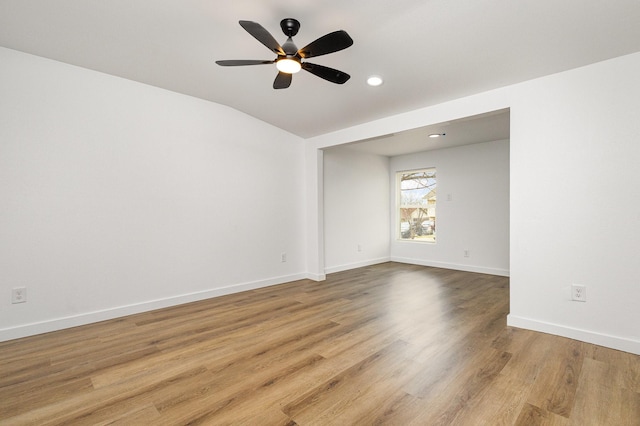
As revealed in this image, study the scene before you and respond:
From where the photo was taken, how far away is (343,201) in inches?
219

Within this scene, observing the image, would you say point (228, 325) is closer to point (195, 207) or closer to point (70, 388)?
point (70, 388)

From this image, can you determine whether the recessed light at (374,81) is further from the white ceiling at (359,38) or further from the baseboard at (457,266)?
the baseboard at (457,266)

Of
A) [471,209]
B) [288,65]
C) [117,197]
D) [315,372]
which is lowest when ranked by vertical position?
[315,372]

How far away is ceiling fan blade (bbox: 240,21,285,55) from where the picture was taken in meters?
1.71

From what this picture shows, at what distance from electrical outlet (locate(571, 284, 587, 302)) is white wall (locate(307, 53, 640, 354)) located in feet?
0.09

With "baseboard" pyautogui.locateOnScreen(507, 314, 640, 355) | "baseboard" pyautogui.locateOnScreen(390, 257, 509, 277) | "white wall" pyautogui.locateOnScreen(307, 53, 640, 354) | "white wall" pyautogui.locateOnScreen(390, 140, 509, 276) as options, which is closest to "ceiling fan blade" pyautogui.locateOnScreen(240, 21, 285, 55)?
"white wall" pyautogui.locateOnScreen(307, 53, 640, 354)

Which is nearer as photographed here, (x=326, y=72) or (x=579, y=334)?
(x=326, y=72)

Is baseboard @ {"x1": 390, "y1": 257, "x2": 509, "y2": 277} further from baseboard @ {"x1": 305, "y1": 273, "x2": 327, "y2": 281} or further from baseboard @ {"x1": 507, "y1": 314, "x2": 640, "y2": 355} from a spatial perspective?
baseboard @ {"x1": 507, "y1": 314, "x2": 640, "y2": 355}

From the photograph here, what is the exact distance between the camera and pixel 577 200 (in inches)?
97.9

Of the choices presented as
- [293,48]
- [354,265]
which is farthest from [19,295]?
[354,265]

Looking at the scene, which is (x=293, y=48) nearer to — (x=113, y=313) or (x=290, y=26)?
(x=290, y=26)

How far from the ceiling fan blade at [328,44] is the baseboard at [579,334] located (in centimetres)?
287

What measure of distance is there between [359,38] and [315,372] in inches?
101

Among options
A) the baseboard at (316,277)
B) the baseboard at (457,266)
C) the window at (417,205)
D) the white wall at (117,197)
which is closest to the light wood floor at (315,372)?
the white wall at (117,197)
